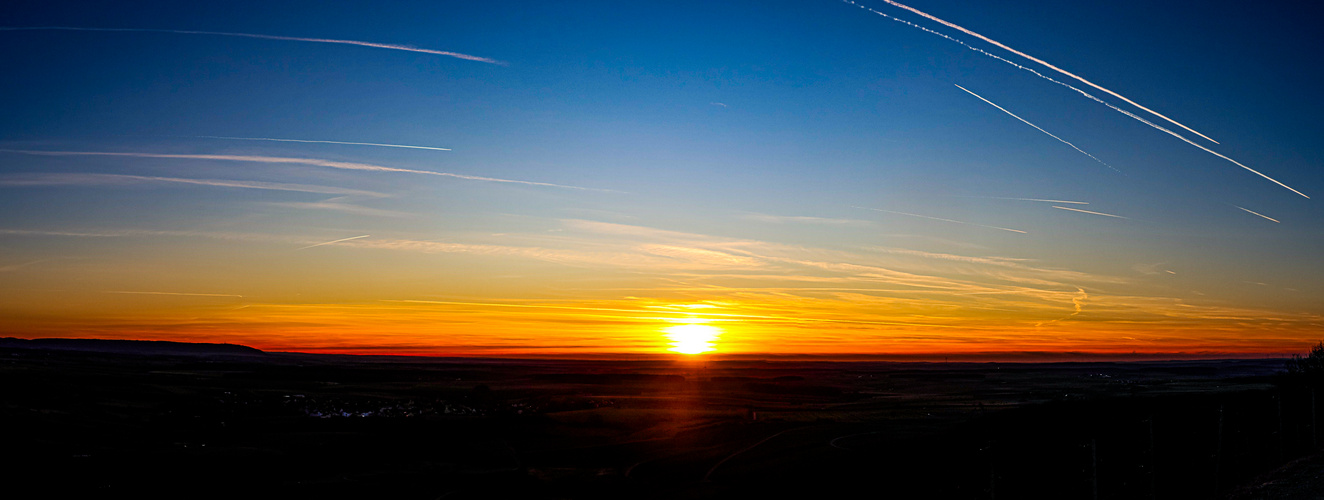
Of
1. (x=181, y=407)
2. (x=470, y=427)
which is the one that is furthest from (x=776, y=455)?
(x=181, y=407)

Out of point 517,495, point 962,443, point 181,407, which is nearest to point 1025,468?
point 962,443

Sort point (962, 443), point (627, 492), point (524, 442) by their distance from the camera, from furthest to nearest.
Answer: point (524, 442), point (962, 443), point (627, 492)

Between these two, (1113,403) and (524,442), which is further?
(1113,403)

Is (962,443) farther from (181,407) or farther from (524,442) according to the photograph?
(181,407)

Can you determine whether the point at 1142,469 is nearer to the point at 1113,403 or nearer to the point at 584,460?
the point at 584,460

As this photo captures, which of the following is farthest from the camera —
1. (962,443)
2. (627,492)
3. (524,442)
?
(524,442)

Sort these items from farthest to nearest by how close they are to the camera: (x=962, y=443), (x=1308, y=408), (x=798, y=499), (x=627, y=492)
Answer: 1. (x=962, y=443)
2. (x=1308, y=408)
3. (x=627, y=492)
4. (x=798, y=499)

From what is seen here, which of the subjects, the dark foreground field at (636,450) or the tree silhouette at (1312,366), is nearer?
the dark foreground field at (636,450)

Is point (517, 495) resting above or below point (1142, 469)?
below

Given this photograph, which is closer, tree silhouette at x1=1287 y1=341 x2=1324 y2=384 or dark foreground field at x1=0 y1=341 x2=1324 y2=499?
dark foreground field at x1=0 y1=341 x2=1324 y2=499
